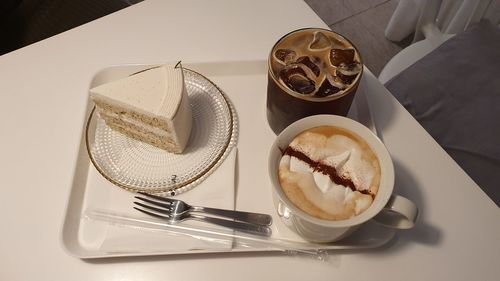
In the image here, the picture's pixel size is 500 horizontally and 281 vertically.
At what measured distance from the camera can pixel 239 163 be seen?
0.76 metres

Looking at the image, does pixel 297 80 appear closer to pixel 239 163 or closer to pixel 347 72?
pixel 347 72

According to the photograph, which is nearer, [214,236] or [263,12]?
[214,236]

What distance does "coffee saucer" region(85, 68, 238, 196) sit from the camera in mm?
724

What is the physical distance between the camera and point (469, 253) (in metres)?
0.66

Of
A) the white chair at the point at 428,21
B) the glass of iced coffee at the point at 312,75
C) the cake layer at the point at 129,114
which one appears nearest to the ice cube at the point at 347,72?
the glass of iced coffee at the point at 312,75

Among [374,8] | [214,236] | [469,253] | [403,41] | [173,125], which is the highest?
[173,125]

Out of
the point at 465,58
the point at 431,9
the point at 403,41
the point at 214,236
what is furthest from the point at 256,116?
the point at 403,41

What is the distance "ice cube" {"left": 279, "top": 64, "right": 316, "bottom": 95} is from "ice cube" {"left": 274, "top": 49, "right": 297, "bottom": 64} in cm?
2

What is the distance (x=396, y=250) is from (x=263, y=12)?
2.08 feet

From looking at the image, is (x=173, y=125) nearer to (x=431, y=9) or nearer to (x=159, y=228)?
(x=159, y=228)

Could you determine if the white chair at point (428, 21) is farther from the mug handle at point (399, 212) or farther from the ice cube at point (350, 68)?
the mug handle at point (399, 212)

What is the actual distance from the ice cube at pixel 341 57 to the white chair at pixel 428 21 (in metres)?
0.65

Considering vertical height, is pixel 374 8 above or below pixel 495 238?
below

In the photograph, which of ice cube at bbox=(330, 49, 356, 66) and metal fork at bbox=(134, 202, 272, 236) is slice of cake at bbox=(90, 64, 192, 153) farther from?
ice cube at bbox=(330, 49, 356, 66)
